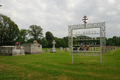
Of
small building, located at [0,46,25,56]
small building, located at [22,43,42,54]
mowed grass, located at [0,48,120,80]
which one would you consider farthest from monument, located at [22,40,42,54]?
mowed grass, located at [0,48,120,80]

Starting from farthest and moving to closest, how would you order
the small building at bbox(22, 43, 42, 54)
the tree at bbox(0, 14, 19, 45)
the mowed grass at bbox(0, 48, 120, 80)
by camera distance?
the tree at bbox(0, 14, 19, 45)
the small building at bbox(22, 43, 42, 54)
the mowed grass at bbox(0, 48, 120, 80)

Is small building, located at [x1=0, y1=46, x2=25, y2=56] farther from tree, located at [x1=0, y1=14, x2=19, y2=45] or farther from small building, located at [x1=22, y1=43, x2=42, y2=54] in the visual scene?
tree, located at [x1=0, y1=14, x2=19, y2=45]

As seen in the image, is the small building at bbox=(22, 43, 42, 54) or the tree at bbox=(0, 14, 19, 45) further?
the tree at bbox=(0, 14, 19, 45)

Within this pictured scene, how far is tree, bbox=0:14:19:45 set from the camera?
3547 cm

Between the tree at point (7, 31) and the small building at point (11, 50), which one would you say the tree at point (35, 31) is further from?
the small building at point (11, 50)

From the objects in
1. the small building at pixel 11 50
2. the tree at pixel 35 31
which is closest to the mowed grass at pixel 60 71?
the small building at pixel 11 50

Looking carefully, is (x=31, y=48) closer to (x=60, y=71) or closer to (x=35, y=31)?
(x=60, y=71)

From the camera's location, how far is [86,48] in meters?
9.20

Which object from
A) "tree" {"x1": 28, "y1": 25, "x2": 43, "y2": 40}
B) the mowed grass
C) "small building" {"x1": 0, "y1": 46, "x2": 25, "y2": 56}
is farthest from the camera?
"tree" {"x1": 28, "y1": 25, "x2": 43, "y2": 40}

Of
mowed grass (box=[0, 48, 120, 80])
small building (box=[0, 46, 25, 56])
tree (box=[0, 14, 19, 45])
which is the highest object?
tree (box=[0, 14, 19, 45])

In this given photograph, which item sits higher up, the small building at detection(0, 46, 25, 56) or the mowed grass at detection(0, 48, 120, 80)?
the small building at detection(0, 46, 25, 56)

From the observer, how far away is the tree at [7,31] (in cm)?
3547

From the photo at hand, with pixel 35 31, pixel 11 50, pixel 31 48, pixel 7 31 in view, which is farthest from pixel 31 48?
pixel 35 31

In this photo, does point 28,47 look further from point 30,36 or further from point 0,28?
point 30,36
